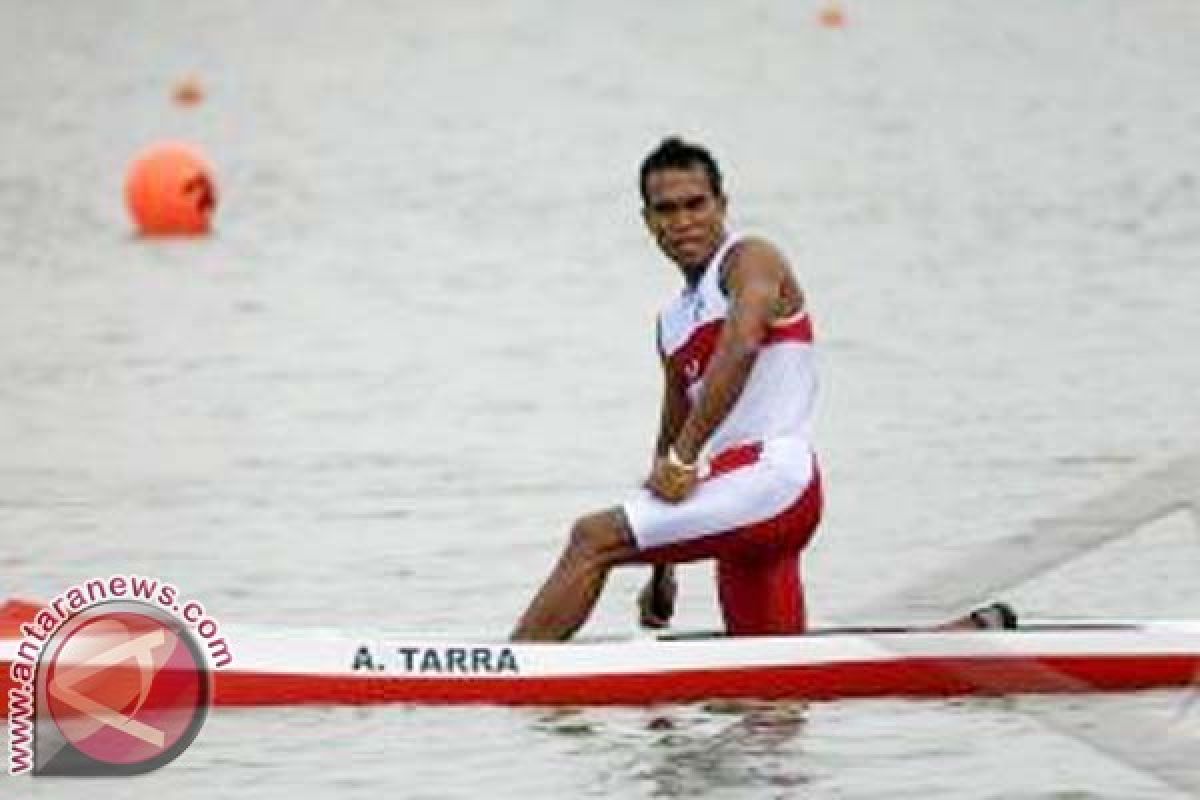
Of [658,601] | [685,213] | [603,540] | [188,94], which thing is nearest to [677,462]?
[603,540]

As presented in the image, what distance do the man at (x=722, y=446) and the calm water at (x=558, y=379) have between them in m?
0.45

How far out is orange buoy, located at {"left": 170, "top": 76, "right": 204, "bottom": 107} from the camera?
6016 cm

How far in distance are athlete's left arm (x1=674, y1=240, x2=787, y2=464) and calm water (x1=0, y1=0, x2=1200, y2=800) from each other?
36.8 inches

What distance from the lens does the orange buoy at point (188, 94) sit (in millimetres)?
60156

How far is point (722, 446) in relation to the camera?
42.5 feet

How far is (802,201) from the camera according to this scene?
36531mm

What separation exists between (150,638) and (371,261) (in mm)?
19715

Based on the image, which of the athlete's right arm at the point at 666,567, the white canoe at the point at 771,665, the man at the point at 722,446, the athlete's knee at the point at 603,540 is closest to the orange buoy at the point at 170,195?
the athlete's right arm at the point at 666,567

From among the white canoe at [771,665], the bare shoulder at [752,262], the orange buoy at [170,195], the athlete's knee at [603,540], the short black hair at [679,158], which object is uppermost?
the orange buoy at [170,195]

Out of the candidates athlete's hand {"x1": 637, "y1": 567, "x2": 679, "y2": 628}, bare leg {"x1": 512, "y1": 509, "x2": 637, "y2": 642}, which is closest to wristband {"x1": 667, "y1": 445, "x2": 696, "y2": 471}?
bare leg {"x1": 512, "y1": 509, "x2": 637, "y2": 642}

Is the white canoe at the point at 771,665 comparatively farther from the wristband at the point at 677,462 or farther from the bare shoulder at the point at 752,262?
the bare shoulder at the point at 752,262

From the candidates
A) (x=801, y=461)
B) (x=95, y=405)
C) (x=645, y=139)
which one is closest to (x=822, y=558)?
(x=801, y=461)

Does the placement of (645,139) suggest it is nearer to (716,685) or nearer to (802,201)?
(802,201)

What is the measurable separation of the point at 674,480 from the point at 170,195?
23.4 meters
